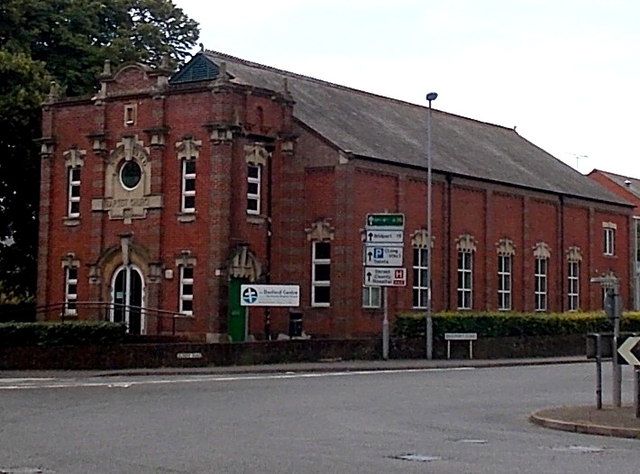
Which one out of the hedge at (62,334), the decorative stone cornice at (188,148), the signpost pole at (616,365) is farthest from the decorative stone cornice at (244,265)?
the signpost pole at (616,365)

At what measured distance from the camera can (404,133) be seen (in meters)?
54.1

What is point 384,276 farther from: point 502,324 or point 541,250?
point 541,250

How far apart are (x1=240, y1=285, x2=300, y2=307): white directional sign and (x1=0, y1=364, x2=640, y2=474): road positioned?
939 cm

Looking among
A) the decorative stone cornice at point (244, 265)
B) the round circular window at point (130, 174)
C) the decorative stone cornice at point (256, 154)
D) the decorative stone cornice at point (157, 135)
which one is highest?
the decorative stone cornice at point (157, 135)

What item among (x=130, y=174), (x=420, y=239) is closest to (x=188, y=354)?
(x=130, y=174)

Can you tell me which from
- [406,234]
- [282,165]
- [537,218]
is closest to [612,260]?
[537,218]

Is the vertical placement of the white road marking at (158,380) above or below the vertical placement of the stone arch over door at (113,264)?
below

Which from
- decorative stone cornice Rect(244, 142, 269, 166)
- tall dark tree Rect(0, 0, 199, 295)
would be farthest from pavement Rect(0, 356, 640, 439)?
tall dark tree Rect(0, 0, 199, 295)

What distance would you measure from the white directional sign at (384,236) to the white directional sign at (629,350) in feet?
66.3

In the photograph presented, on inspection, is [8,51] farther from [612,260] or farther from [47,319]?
[612,260]

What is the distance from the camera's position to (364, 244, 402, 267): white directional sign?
4147 cm

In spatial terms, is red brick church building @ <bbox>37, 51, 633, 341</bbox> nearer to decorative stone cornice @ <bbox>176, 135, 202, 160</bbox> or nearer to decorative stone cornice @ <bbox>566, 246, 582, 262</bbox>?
decorative stone cornice @ <bbox>176, 135, 202, 160</bbox>

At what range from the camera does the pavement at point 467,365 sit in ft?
64.6

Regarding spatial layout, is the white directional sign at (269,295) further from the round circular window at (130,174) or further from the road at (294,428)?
the road at (294,428)
